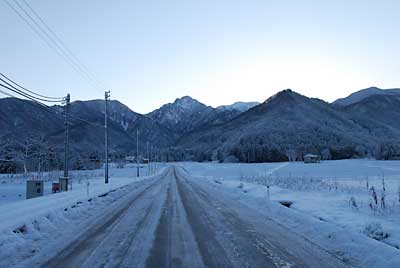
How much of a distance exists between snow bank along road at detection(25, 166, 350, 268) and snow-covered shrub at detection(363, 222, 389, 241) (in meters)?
1.65

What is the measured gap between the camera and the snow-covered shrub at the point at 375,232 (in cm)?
825

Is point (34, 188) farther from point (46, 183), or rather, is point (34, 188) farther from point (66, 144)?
point (46, 183)

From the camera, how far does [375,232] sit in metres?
8.41

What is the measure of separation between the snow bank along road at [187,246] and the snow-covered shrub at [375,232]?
1.65 m

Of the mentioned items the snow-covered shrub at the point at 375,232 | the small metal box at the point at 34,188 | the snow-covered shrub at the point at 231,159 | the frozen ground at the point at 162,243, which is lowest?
the frozen ground at the point at 162,243

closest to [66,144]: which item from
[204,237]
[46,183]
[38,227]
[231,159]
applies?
[38,227]

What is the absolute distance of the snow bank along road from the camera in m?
6.66

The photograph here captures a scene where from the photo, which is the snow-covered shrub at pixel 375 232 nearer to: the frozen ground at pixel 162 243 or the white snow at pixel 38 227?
the frozen ground at pixel 162 243

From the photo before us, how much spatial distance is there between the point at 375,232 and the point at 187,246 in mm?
4644

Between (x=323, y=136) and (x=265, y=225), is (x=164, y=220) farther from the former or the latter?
(x=323, y=136)

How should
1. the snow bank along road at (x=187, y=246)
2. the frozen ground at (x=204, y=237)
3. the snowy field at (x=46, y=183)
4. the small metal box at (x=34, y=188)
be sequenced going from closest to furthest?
1. the snow bank along road at (x=187, y=246)
2. the frozen ground at (x=204, y=237)
3. the small metal box at (x=34, y=188)
4. the snowy field at (x=46, y=183)

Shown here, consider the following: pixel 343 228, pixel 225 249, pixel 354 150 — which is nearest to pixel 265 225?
pixel 343 228

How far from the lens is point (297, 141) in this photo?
16212 centimetres

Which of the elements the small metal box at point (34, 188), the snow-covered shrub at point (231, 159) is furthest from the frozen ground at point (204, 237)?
the snow-covered shrub at point (231, 159)
